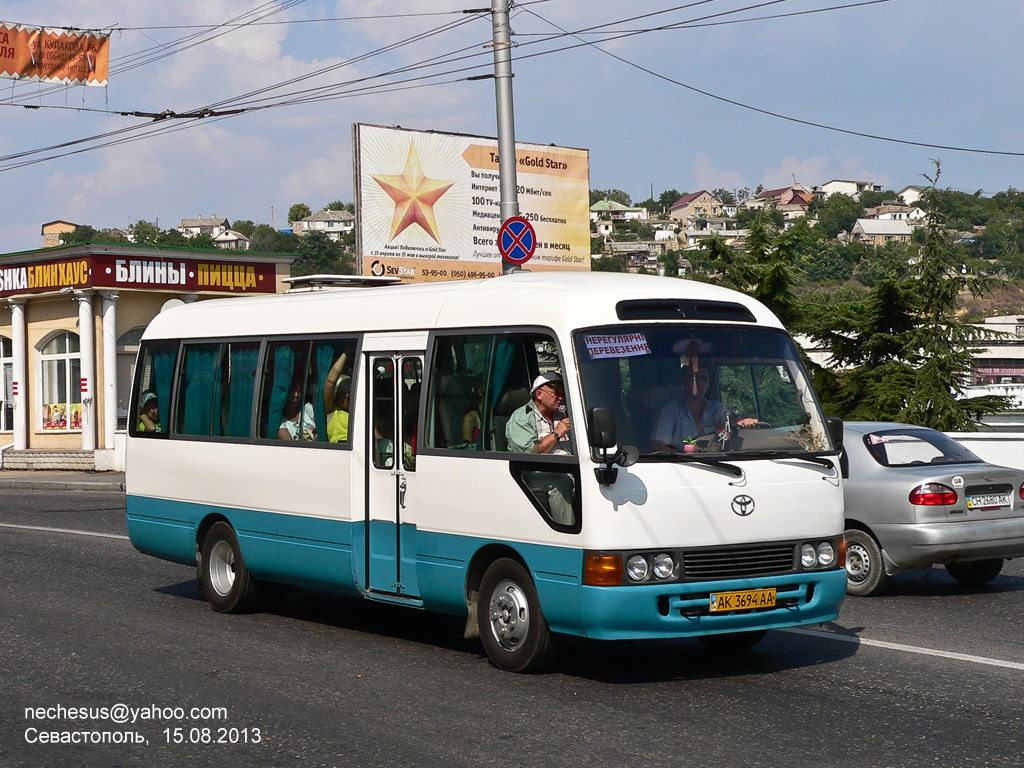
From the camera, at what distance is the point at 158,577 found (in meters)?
13.7

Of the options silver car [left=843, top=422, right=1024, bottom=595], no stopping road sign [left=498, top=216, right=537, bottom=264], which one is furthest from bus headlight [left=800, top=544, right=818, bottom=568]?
no stopping road sign [left=498, top=216, right=537, bottom=264]

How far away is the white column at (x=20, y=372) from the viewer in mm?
37219

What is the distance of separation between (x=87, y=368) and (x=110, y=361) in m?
0.58

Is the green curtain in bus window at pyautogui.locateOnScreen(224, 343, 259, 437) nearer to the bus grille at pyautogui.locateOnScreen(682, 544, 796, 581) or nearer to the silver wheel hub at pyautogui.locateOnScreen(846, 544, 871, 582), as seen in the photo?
the bus grille at pyautogui.locateOnScreen(682, 544, 796, 581)

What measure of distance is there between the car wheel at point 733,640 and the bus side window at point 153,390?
18.0ft

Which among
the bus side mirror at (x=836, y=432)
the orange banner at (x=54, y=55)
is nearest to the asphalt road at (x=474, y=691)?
the bus side mirror at (x=836, y=432)

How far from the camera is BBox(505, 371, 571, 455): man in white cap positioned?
8298 millimetres

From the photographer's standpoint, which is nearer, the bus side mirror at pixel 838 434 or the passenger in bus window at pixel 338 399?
the bus side mirror at pixel 838 434

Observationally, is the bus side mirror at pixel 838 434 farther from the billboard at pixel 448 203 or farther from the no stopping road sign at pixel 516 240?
the billboard at pixel 448 203

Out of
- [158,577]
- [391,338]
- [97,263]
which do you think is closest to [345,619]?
[391,338]

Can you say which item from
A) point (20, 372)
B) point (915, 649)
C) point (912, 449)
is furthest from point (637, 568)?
point (20, 372)

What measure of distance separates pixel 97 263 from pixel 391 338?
26574 millimetres

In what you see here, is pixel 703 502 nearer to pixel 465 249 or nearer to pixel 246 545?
pixel 246 545

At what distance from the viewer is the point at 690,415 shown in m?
8.31
